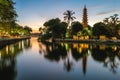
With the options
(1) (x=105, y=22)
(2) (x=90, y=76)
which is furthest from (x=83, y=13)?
(2) (x=90, y=76)

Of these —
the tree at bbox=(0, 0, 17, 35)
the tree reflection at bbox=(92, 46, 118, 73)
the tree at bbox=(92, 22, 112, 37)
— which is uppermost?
the tree at bbox=(0, 0, 17, 35)

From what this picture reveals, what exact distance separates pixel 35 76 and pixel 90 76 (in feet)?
12.3

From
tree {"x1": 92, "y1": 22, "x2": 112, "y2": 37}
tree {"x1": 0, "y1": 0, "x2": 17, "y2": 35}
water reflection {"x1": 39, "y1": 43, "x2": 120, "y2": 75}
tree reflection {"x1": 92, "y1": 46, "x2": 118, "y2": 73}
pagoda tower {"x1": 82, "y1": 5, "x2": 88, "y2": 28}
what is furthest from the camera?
pagoda tower {"x1": 82, "y1": 5, "x2": 88, "y2": 28}

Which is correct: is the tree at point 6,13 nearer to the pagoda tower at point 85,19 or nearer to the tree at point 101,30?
the tree at point 101,30

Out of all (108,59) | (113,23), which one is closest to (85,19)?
(113,23)

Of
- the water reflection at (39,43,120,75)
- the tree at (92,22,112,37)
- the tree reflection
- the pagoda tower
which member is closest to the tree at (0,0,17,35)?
the water reflection at (39,43,120,75)

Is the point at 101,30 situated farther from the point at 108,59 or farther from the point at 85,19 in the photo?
the point at 108,59

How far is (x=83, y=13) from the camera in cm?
10838

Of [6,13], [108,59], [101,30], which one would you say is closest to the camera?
[108,59]

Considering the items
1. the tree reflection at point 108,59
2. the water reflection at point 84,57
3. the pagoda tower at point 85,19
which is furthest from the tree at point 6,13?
the pagoda tower at point 85,19

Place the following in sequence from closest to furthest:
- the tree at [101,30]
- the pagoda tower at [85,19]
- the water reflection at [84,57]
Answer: the water reflection at [84,57] → the tree at [101,30] → the pagoda tower at [85,19]

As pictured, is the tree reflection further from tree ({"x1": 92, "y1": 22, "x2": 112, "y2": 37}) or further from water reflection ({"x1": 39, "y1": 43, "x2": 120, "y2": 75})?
tree ({"x1": 92, "y1": 22, "x2": 112, "y2": 37})

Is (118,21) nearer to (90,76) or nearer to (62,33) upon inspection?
(62,33)

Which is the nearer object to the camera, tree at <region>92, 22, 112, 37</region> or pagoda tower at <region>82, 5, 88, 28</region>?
tree at <region>92, 22, 112, 37</region>
